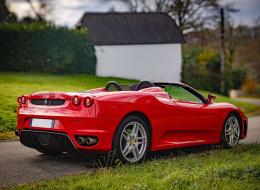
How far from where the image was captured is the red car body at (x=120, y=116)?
22.1 feet

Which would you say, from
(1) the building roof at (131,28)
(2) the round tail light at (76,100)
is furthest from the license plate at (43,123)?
(1) the building roof at (131,28)

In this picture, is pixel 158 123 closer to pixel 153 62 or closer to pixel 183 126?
pixel 183 126

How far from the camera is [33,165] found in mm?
7266

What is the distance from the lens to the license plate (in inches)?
274

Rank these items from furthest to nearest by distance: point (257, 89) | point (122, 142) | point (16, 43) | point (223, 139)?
point (257, 89)
point (16, 43)
point (223, 139)
point (122, 142)

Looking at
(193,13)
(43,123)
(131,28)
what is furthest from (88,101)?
(193,13)

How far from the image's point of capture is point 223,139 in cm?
906

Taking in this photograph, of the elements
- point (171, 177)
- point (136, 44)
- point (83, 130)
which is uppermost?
point (136, 44)

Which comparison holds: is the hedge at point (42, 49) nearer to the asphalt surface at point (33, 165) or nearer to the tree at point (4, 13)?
the tree at point (4, 13)

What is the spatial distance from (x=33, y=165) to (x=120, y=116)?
4.91ft

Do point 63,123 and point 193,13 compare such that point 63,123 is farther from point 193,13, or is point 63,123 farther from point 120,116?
point 193,13

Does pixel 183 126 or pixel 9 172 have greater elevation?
pixel 183 126

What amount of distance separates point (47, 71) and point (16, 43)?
9.14 ft

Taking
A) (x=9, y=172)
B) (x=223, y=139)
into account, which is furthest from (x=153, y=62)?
(x=9, y=172)
